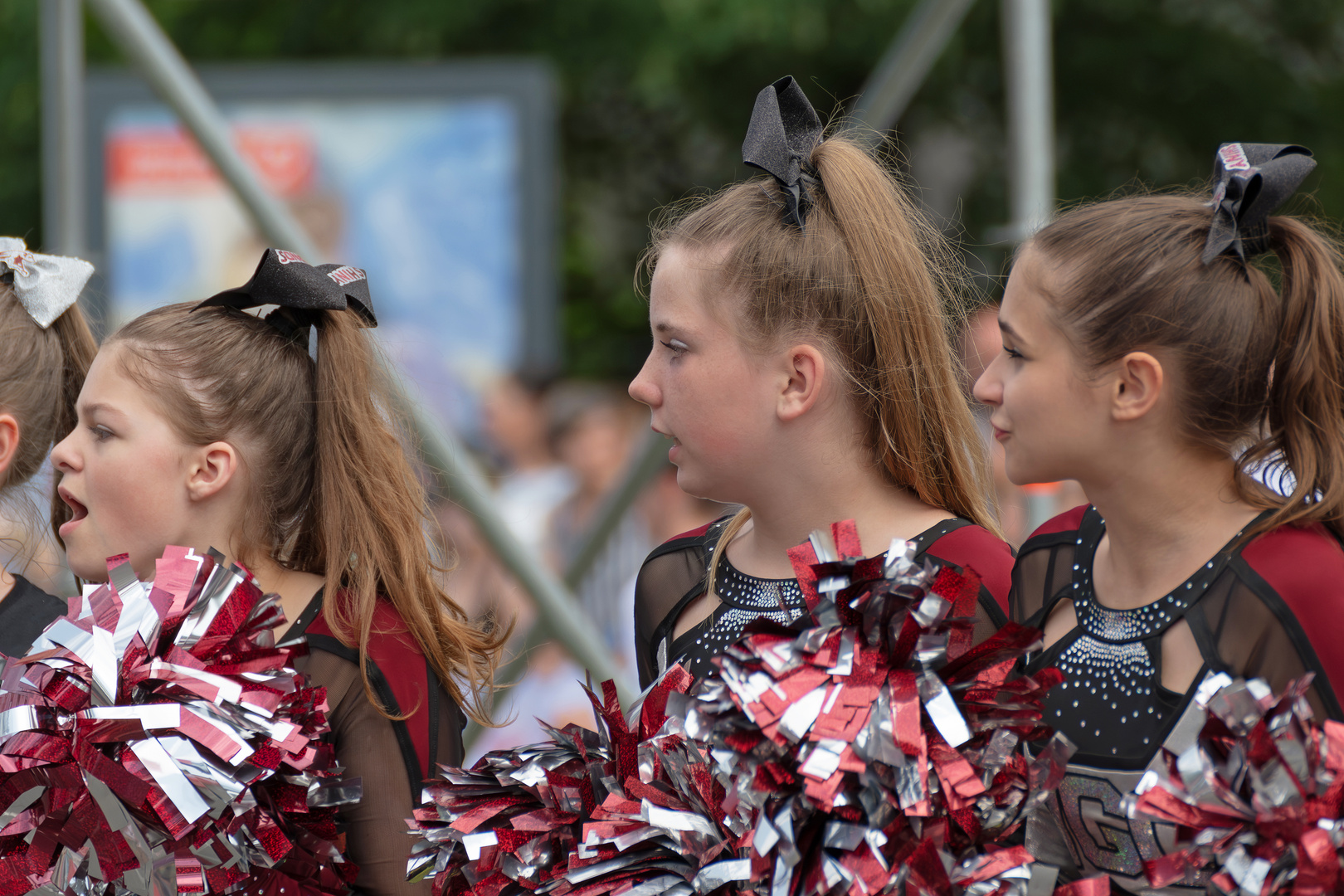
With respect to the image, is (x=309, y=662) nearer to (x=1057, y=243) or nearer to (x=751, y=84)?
(x=1057, y=243)

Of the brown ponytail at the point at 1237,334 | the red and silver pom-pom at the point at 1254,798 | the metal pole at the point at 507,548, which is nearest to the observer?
the red and silver pom-pom at the point at 1254,798

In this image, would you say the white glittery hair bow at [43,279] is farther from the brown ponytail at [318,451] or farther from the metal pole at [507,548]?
the metal pole at [507,548]

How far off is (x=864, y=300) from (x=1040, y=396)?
10.7 inches

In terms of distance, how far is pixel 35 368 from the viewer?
2488 mm

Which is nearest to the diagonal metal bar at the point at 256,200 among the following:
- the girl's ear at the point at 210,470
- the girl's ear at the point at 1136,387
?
the girl's ear at the point at 210,470

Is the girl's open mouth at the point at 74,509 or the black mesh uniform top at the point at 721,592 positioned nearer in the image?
the black mesh uniform top at the point at 721,592

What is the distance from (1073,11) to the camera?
31.0 ft

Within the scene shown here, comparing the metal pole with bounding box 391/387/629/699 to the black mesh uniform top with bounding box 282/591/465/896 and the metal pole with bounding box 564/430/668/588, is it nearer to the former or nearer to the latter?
the metal pole with bounding box 564/430/668/588

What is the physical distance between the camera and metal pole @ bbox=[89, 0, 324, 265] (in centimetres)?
298

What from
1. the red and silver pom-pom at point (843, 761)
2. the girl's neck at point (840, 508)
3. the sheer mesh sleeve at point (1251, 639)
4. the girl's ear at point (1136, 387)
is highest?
the girl's ear at point (1136, 387)

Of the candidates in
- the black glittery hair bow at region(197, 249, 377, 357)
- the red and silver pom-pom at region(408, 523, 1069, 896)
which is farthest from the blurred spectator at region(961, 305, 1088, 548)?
the red and silver pom-pom at region(408, 523, 1069, 896)

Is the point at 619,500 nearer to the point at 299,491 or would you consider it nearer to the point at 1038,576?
the point at 299,491

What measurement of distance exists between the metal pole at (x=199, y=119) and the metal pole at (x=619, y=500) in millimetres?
824

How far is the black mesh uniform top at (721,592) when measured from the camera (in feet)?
5.96
